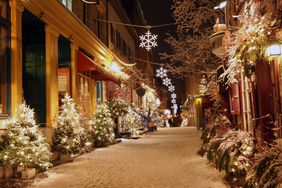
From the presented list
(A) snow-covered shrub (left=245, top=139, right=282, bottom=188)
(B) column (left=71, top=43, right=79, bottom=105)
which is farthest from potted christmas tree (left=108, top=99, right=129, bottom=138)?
(A) snow-covered shrub (left=245, top=139, right=282, bottom=188)

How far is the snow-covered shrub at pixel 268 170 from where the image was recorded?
17.0 feet

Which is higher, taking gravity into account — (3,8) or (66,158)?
(3,8)

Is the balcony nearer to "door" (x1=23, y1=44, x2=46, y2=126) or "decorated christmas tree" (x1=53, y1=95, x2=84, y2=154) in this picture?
"decorated christmas tree" (x1=53, y1=95, x2=84, y2=154)

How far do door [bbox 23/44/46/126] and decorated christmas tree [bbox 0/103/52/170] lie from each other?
11.9ft

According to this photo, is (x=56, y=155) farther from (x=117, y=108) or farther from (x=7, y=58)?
(x=117, y=108)

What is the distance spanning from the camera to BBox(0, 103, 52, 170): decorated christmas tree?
8.64 meters

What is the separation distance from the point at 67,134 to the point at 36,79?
8.94ft

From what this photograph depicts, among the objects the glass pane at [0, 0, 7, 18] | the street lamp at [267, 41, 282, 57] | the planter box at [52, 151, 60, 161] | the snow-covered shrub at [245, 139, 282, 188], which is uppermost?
the glass pane at [0, 0, 7, 18]

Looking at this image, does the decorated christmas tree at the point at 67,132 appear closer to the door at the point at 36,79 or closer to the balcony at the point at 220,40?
the door at the point at 36,79

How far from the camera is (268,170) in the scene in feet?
17.6

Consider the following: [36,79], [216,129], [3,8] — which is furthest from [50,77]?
[216,129]

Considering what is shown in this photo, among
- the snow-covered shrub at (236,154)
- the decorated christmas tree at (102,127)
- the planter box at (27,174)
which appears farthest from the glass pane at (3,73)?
the decorated christmas tree at (102,127)

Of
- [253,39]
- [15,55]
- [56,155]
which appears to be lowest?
[56,155]

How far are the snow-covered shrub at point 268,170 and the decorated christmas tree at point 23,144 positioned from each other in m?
5.42
